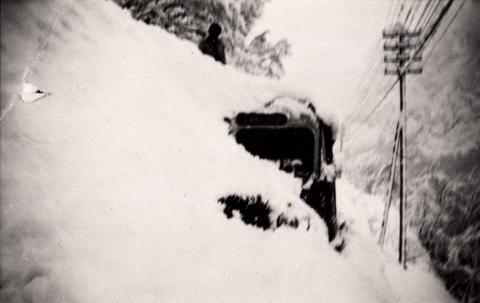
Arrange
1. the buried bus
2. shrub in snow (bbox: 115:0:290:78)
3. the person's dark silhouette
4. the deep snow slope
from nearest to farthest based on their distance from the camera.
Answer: the deep snow slope, the buried bus, the person's dark silhouette, shrub in snow (bbox: 115:0:290:78)

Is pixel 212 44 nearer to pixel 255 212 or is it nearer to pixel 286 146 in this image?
pixel 286 146

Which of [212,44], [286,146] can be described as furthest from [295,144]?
[212,44]

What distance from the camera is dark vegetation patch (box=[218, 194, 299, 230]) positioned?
191 cm

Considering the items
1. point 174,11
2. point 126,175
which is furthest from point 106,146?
point 174,11

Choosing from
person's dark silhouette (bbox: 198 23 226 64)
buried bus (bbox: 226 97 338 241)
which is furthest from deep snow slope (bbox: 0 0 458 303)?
person's dark silhouette (bbox: 198 23 226 64)

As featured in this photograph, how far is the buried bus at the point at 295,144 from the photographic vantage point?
2562 millimetres

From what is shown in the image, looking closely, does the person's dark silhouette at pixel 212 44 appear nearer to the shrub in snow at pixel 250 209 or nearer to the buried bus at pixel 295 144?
the buried bus at pixel 295 144

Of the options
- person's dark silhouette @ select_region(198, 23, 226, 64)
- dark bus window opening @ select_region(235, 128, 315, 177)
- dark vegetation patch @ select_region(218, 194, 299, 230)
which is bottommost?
dark vegetation patch @ select_region(218, 194, 299, 230)

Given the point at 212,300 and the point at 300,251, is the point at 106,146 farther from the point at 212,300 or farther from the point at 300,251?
the point at 300,251

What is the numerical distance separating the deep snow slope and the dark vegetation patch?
0.16 feet

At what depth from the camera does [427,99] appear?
28281 millimetres

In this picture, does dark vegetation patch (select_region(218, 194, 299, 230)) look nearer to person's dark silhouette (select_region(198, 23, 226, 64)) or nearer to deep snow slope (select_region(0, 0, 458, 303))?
deep snow slope (select_region(0, 0, 458, 303))

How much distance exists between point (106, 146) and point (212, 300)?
100 centimetres

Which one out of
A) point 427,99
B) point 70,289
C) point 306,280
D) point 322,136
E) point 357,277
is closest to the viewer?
point 70,289
